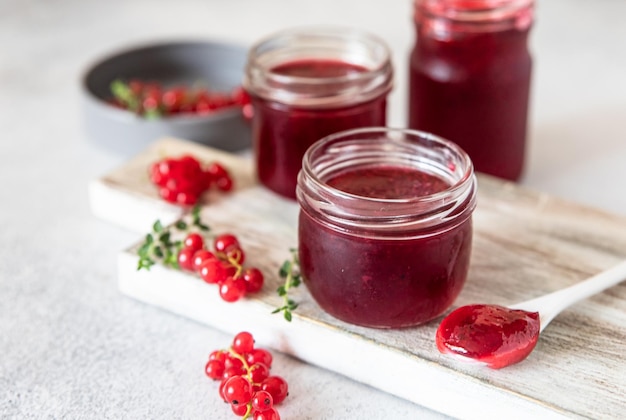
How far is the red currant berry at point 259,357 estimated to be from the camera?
125 cm

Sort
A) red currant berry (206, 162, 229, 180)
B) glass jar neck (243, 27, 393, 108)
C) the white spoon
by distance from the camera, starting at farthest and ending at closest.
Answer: red currant berry (206, 162, 229, 180) → glass jar neck (243, 27, 393, 108) → the white spoon

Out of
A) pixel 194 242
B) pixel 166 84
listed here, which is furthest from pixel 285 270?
pixel 166 84

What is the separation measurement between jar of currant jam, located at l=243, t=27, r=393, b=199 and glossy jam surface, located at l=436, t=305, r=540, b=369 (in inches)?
17.4

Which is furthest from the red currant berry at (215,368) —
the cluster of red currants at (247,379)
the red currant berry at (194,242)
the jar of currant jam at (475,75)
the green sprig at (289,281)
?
the jar of currant jam at (475,75)

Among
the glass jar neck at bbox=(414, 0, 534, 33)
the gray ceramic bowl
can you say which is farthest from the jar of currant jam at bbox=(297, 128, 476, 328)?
the gray ceramic bowl

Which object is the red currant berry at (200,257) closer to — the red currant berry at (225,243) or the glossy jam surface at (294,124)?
the red currant berry at (225,243)

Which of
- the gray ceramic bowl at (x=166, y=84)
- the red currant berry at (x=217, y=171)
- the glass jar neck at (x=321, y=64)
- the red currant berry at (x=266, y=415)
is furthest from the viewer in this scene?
the gray ceramic bowl at (x=166, y=84)

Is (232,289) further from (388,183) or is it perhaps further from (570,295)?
(570,295)

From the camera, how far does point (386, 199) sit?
1.19 m

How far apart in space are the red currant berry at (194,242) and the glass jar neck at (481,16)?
1.87 feet

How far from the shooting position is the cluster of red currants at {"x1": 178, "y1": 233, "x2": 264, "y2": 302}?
4.27 feet

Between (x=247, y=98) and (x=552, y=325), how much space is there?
86cm

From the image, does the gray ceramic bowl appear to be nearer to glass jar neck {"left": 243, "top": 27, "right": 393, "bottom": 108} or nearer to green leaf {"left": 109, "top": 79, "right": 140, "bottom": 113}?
green leaf {"left": 109, "top": 79, "right": 140, "bottom": 113}

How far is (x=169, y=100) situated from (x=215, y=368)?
84 centimetres
